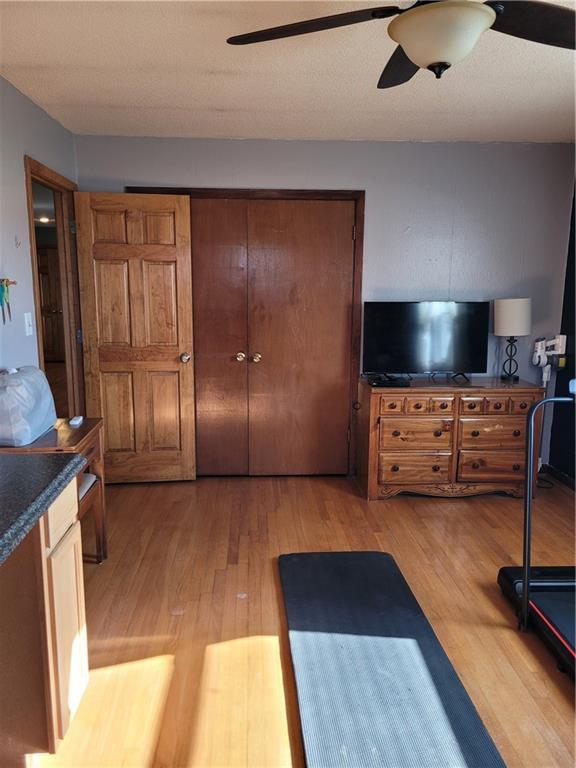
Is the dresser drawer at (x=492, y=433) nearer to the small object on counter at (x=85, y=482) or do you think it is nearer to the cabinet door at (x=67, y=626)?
the small object on counter at (x=85, y=482)

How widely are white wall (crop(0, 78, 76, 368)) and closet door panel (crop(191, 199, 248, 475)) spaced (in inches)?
46.5

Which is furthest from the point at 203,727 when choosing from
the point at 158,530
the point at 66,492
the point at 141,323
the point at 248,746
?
the point at 141,323

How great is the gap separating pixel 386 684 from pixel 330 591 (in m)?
0.67

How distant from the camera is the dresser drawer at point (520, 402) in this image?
12.3ft

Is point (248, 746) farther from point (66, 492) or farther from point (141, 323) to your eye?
point (141, 323)

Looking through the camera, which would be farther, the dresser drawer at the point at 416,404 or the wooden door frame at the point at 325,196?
the wooden door frame at the point at 325,196

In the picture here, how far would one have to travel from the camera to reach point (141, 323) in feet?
12.8

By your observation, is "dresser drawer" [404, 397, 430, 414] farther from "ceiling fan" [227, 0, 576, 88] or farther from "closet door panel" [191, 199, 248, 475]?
"ceiling fan" [227, 0, 576, 88]

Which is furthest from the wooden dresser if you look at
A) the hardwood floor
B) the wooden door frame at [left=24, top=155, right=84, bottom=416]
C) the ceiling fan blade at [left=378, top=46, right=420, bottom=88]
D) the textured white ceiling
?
the wooden door frame at [left=24, top=155, right=84, bottom=416]

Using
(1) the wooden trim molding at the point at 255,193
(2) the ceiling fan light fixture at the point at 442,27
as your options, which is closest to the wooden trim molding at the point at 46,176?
(1) the wooden trim molding at the point at 255,193

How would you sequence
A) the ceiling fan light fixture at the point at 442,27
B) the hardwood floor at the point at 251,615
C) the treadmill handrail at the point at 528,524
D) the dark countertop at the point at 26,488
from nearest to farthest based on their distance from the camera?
the dark countertop at the point at 26,488
the ceiling fan light fixture at the point at 442,27
the hardwood floor at the point at 251,615
the treadmill handrail at the point at 528,524

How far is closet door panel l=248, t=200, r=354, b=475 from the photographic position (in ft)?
13.1

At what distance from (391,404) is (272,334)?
1033mm

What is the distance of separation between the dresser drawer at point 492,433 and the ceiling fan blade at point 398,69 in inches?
89.8
